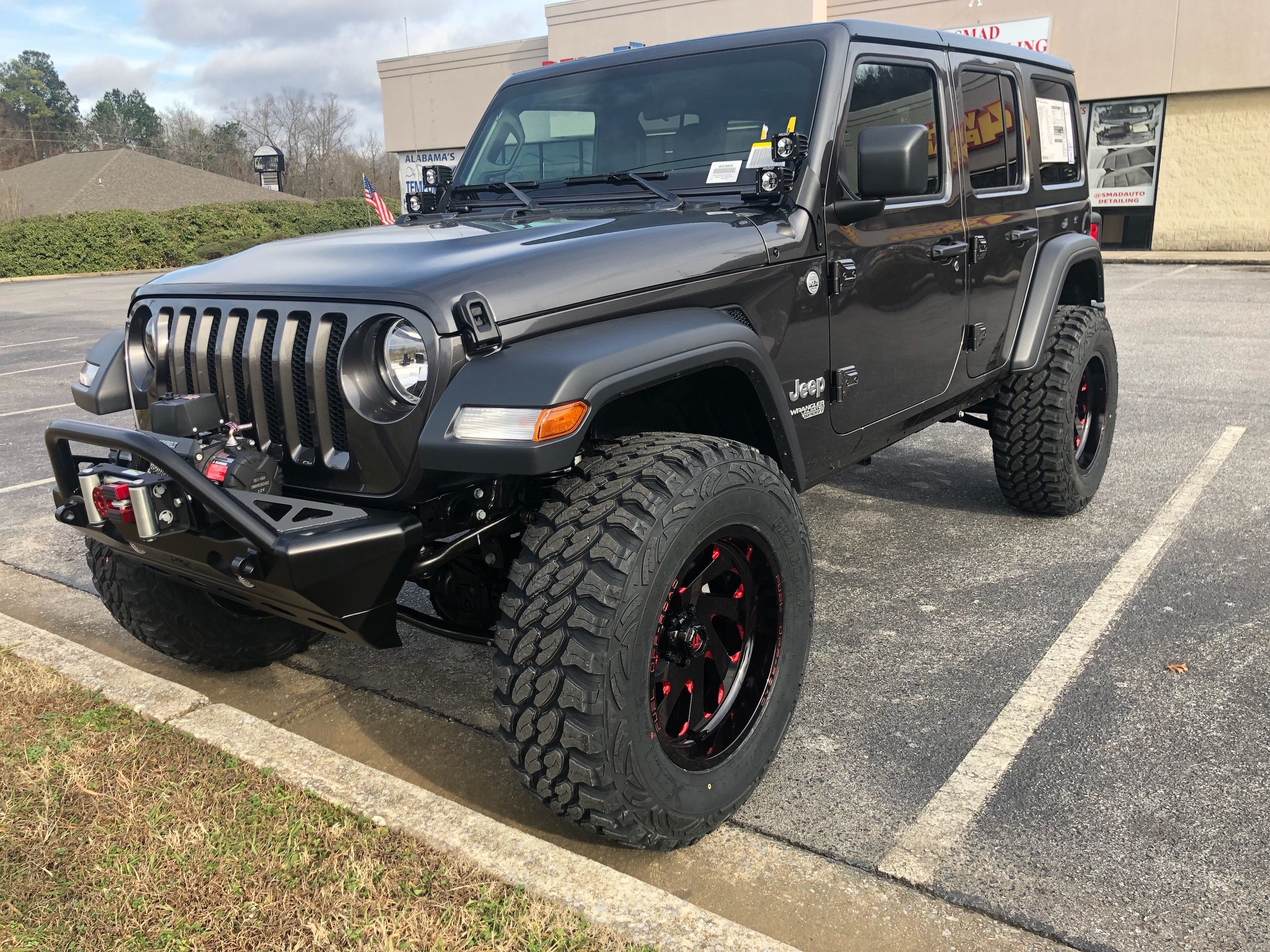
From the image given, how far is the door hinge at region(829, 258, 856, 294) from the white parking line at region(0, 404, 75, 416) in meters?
7.44

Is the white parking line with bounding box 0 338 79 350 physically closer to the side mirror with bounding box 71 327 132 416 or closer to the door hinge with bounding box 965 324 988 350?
the side mirror with bounding box 71 327 132 416

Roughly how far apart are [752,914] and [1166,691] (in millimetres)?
1742

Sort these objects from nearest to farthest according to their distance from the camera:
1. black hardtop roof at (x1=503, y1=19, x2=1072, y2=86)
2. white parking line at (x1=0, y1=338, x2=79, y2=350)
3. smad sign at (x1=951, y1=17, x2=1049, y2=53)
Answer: black hardtop roof at (x1=503, y1=19, x2=1072, y2=86)
white parking line at (x1=0, y1=338, x2=79, y2=350)
smad sign at (x1=951, y1=17, x2=1049, y2=53)

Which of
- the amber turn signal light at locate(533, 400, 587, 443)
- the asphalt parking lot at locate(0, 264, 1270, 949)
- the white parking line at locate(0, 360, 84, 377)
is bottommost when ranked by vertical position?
Answer: the asphalt parking lot at locate(0, 264, 1270, 949)

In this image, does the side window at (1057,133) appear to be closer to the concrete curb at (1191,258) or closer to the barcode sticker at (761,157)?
the barcode sticker at (761,157)

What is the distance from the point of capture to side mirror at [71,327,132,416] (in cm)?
293

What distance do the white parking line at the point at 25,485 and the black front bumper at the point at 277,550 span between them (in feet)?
13.9

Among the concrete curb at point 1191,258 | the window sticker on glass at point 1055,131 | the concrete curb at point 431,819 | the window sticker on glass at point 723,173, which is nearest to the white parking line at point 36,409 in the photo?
the concrete curb at point 431,819

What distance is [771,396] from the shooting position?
9.38 feet

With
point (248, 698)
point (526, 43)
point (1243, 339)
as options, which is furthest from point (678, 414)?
point (526, 43)

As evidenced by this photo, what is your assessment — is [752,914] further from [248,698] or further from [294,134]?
[294,134]

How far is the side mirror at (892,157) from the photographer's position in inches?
119

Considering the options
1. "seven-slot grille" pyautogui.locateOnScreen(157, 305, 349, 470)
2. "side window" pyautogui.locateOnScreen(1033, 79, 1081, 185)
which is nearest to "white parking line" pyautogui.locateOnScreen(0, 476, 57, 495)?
"seven-slot grille" pyautogui.locateOnScreen(157, 305, 349, 470)

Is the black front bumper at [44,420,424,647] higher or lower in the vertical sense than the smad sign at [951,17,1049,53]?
lower
